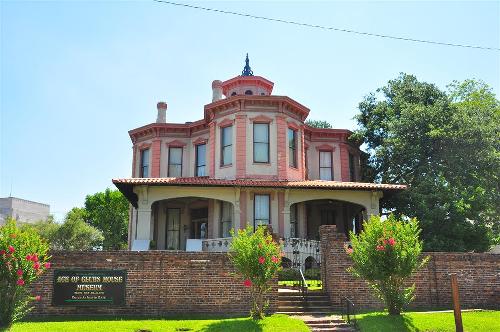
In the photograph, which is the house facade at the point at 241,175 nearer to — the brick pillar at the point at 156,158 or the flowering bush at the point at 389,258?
the brick pillar at the point at 156,158

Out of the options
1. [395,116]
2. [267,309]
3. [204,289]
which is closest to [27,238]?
[204,289]

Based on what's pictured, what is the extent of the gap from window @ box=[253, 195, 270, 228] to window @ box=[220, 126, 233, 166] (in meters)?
2.67

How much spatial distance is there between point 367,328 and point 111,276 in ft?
25.2

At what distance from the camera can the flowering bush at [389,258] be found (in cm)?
1348

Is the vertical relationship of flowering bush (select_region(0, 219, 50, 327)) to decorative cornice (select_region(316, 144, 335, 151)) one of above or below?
below

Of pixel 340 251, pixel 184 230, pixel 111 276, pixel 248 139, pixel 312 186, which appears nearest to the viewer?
pixel 111 276

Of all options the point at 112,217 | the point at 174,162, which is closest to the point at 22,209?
the point at 112,217

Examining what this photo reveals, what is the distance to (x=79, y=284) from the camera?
14445 mm

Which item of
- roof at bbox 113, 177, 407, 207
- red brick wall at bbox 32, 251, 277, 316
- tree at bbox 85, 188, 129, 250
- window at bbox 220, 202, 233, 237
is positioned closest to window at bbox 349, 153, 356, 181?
→ roof at bbox 113, 177, 407, 207

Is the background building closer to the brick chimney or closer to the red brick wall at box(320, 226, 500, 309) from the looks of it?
the brick chimney

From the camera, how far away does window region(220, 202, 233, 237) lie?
924 inches

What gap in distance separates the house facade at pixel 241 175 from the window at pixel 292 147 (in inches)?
2.1

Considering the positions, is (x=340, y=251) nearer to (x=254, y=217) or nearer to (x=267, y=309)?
(x=267, y=309)

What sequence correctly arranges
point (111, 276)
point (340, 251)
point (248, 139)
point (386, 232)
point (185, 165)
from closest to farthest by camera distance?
1. point (386, 232)
2. point (111, 276)
3. point (340, 251)
4. point (248, 139)
5. point (185, 165)
